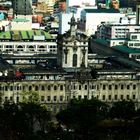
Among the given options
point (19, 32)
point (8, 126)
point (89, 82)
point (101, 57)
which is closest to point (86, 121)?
point (8, 126)

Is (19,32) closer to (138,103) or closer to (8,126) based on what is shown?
(138,103)

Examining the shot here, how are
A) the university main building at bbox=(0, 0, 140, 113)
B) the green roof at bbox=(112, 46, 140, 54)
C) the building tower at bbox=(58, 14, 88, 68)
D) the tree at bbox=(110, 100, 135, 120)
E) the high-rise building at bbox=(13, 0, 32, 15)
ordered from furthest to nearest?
the high-rise building at bbox=(13, 0, 32, 15) < the green roof at bbox=(112, 46, 140, 54) < the building tower at bbox=(58, 14, 88, 68) < the university main building at bbox=(0, 0, 140, 113) < the tree at bbox=(110, 100, 135, 120)

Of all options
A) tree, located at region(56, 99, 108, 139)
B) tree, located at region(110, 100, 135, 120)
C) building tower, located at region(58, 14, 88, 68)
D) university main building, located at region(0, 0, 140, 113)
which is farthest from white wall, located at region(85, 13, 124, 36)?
tree, located at region(110, 100, 135, 120)

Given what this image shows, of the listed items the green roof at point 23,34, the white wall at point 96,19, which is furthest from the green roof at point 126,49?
the white wall at point 96,19

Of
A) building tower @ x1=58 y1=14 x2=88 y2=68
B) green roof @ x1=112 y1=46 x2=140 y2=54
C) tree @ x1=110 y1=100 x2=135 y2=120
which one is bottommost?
tree @ x1=110 y1=100 x2=135 y2=120

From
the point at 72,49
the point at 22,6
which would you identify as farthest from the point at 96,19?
the point at 72,49

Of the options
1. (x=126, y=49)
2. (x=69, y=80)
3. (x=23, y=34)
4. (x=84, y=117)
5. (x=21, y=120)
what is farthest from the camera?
(x=23, y=34)

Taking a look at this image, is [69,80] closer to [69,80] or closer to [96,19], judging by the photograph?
[69,80]

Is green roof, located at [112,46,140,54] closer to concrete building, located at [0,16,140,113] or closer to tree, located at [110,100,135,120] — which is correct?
concrete building, located at [0,16,140,113]
